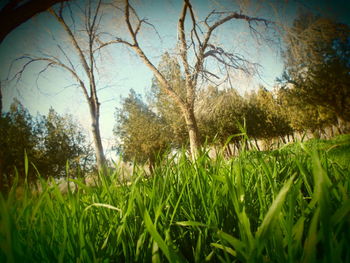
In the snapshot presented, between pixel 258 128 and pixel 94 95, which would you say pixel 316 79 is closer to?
pixel 258 128

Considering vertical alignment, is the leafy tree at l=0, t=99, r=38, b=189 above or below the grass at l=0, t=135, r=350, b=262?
above

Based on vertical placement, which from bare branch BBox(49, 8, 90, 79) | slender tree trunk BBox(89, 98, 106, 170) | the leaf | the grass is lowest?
the grass

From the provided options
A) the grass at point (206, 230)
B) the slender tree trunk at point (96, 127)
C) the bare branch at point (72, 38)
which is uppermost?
the bare branch at point (72, 38)

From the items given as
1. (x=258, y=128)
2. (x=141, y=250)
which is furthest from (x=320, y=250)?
(x=258, y=128)

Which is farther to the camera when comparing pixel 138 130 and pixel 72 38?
pixel 138 130

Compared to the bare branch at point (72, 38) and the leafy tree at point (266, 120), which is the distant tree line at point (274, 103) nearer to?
the leafy tree at point (266, 120)

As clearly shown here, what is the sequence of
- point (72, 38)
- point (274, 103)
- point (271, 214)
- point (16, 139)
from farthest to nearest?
point (16, 139), point (274, 103), point (72, 38), point (271, 214)

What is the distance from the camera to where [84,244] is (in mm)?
461

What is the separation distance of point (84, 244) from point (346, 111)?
30.4 meters

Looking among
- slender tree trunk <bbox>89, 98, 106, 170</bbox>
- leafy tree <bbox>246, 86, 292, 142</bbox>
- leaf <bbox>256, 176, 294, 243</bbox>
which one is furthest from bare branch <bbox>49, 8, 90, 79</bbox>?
leafy tree <bbox>246, 86, 292, 142</bbox>

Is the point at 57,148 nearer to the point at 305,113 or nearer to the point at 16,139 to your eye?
the point at 16,139

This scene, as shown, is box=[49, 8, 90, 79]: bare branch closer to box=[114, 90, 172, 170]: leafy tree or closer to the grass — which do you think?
the grass

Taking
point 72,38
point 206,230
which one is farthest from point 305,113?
point 206,230

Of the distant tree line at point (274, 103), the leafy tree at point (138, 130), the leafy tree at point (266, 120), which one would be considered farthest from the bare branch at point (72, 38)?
the leafy tree at point (266, 120)
